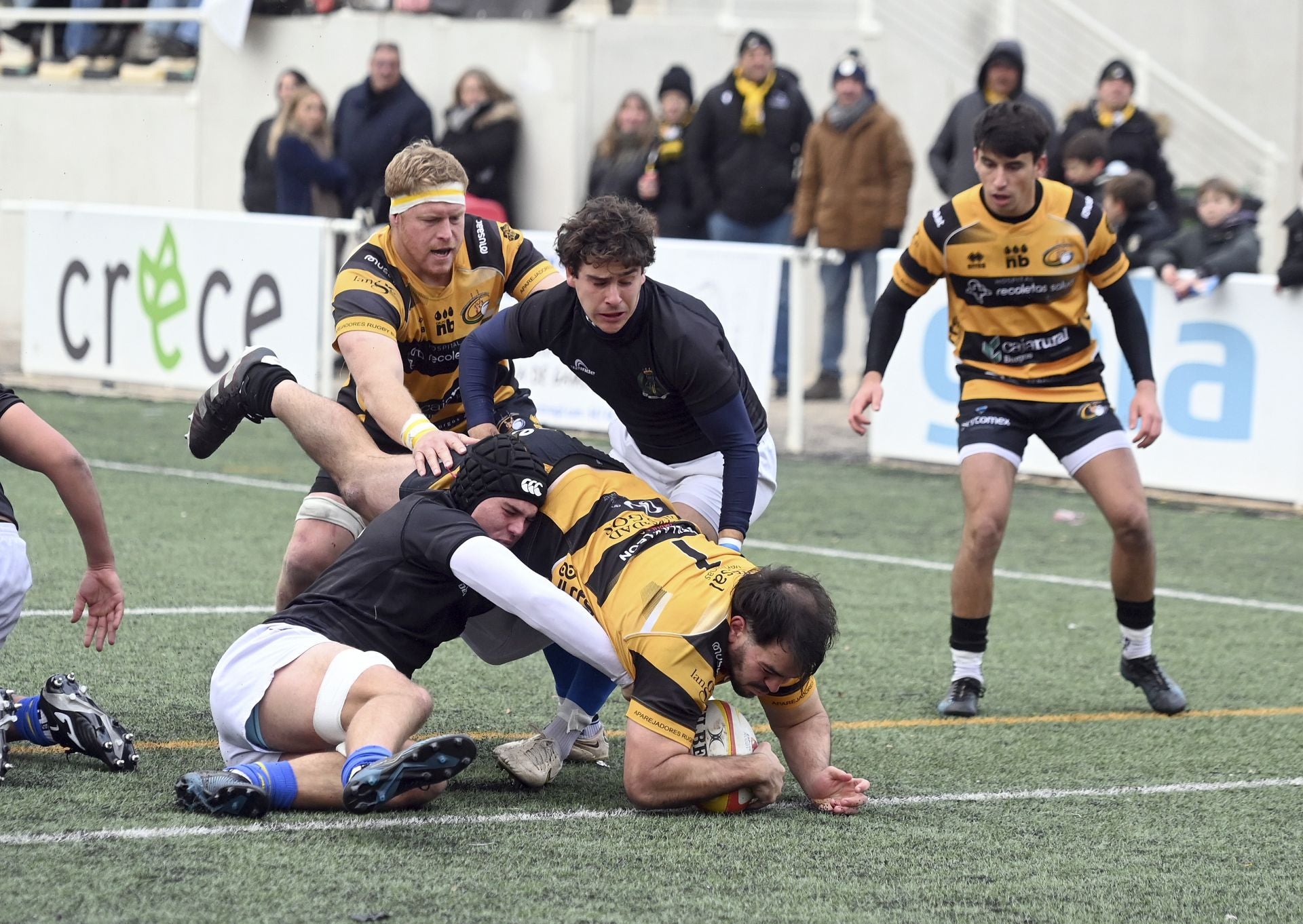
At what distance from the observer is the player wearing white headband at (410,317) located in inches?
223

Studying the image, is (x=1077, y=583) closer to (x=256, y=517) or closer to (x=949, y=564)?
(x=949, y=564)

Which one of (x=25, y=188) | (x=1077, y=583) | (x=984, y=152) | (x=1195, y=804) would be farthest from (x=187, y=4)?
(x=1195, y=804)

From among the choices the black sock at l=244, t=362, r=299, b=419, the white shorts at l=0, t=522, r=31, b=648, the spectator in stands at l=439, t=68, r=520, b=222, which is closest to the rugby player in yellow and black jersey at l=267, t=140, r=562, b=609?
the black sock at l=244, t=362, r=299, b=419

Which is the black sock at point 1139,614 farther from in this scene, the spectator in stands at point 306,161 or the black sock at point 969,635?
the spectator in stands at point 306,161

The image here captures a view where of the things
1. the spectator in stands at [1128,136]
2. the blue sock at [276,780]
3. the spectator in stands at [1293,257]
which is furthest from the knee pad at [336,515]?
the spectator in stands at [1128,136]

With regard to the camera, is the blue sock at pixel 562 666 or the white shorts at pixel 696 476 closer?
the blue sock at pixel 562 666

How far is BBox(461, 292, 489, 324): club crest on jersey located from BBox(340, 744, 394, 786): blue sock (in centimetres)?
199

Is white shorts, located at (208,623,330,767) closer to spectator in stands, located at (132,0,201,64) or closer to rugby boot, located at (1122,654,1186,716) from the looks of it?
rugby boot, located at (1122,654,1186,716)

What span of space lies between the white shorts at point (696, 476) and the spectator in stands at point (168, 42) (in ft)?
43.5

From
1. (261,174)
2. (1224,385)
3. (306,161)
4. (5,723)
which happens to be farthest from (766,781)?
(261,174)

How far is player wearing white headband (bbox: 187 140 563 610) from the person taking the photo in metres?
5.67

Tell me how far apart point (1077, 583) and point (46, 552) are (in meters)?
4.51

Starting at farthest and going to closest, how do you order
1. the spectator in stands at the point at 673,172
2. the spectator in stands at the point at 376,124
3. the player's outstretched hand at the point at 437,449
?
the spectator in stands at the point at 376,124, the spectator in stands at the point at 673,172, the player's outstretched hand at the point at 437,449

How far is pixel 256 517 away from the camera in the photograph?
936 cm
